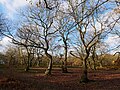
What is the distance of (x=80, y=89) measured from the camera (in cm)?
1997

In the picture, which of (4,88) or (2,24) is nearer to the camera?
(4,88)

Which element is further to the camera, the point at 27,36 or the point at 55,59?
the point at 55,59

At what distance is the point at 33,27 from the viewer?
4566cm

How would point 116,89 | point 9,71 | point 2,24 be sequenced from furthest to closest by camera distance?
point 2,24 → point 9,71 → point 116,89

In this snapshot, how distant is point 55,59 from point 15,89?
93.1 metres

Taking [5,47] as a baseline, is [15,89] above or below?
below

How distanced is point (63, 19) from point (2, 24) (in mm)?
12400

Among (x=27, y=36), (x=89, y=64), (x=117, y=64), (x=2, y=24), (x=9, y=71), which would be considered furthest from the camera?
(x=89, y=64)

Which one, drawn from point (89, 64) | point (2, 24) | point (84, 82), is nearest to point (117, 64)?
point (84, 82)

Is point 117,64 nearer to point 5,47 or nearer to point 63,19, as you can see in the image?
point 63,19

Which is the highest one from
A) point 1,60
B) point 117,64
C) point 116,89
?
point 1,60

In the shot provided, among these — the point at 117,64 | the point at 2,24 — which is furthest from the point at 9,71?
the point at 2,24

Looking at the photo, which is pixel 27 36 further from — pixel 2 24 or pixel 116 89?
pixel 116 89

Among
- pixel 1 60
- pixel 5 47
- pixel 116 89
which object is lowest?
pixel 116 89
